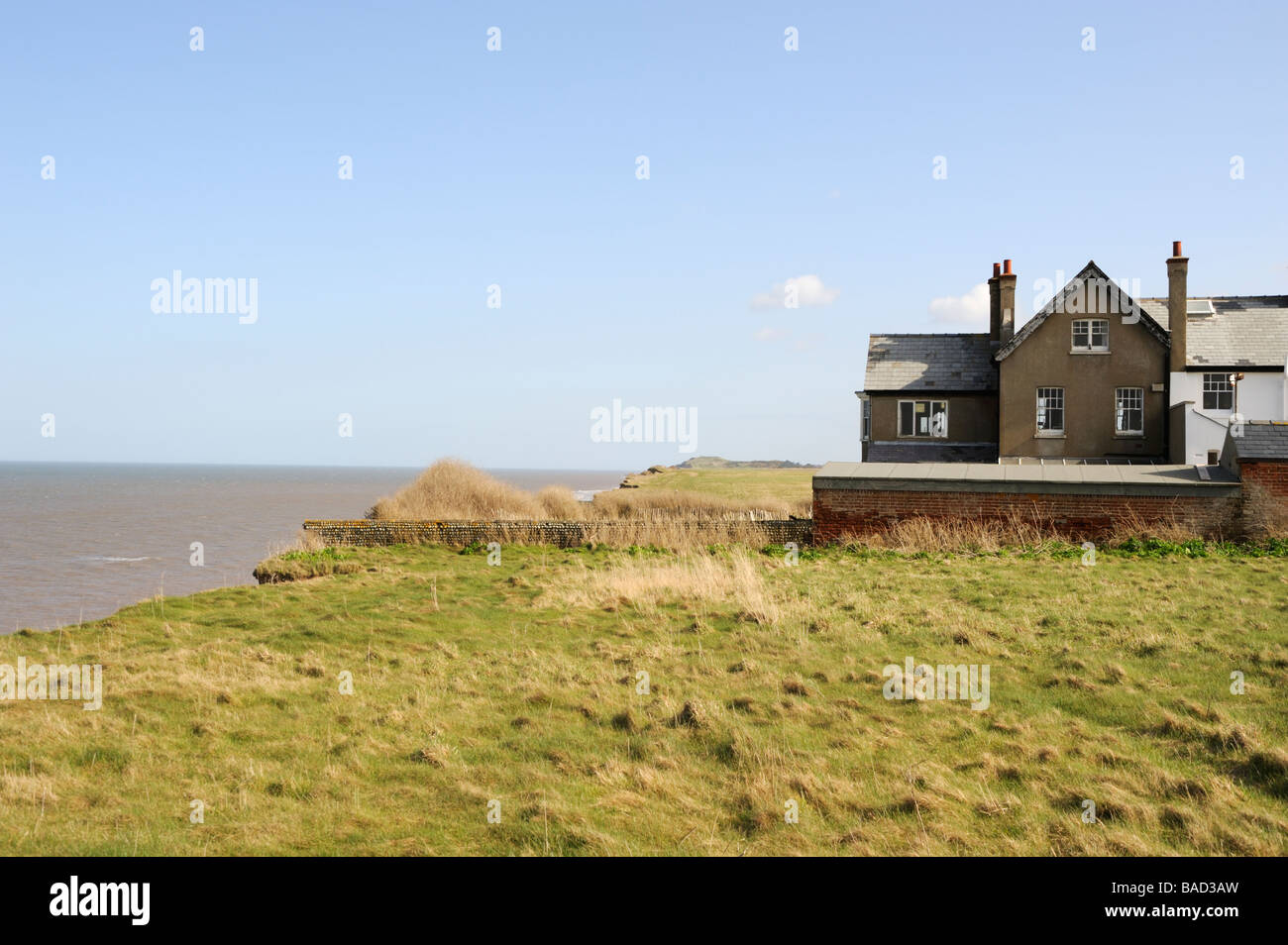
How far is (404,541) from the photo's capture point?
28.5 meters

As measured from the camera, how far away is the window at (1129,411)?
36844 millimetres

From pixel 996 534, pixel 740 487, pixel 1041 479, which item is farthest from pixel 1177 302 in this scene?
pixel 740 487

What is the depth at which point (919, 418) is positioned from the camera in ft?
131

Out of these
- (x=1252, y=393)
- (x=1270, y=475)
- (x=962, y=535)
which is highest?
(x=1252, y=393)

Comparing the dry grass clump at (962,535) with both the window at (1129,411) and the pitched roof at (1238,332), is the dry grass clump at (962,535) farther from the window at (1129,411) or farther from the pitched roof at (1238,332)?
the pitched roof at (1238,332)

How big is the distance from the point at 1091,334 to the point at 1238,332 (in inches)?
226

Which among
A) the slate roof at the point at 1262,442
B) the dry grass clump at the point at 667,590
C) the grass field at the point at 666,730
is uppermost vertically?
the slate roof at the point at 1262,442

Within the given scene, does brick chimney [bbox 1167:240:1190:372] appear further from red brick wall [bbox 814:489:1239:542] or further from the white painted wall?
red brick wall [bbox 814:489:1239:542]

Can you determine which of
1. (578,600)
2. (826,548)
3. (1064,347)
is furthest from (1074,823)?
(1064,347)

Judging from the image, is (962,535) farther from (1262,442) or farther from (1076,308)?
(1076,308)

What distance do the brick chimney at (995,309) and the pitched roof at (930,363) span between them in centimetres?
41

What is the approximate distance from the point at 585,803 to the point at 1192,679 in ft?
26.0

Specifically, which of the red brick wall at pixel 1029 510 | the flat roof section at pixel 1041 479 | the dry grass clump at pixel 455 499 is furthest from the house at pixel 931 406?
the dry grass clump at pixel 455 499

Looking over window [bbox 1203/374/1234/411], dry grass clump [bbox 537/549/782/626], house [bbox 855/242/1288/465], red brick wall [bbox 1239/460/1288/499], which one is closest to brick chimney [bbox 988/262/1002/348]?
house [bbox 855/242/1288/465]
